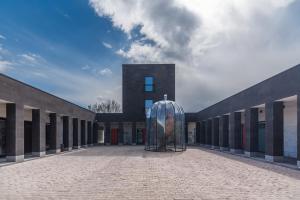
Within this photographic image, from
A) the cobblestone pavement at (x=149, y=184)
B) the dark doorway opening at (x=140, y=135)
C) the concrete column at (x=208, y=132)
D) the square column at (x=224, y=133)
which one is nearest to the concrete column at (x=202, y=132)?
the concrete column at (x=208, y=132)

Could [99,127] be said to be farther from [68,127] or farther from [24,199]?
[24,199]

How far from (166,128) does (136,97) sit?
15.0m

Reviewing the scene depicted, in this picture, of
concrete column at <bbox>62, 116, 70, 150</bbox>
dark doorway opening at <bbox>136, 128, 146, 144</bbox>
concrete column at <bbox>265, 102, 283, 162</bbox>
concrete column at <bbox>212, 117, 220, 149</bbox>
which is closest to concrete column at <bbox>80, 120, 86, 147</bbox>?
concrete column at <bbox>62, 116, 70, 150</bbox>

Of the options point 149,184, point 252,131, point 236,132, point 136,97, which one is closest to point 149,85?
point 136,97

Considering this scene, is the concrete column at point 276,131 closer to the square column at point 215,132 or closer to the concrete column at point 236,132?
the concrete column at point 236,132

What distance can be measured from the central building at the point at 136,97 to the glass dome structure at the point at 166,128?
12681 millimetres

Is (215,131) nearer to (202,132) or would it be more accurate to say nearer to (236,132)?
(236,132)

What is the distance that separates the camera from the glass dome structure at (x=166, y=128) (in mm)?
28719

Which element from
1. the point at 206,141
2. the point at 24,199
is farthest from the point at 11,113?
the point at 206,141

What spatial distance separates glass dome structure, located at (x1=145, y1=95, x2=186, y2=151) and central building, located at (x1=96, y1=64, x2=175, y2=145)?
12681 mm

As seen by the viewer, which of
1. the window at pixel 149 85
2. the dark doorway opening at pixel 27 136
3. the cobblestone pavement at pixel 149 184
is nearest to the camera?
the cobblestone pavement at pixel 149 184

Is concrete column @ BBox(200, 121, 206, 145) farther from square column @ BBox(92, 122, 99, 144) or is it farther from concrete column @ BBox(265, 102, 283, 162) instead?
concrete column @ BBox(265, 102, 283, 162)

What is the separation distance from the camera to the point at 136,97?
4331 cm

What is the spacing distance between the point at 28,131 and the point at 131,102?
64.6ft
